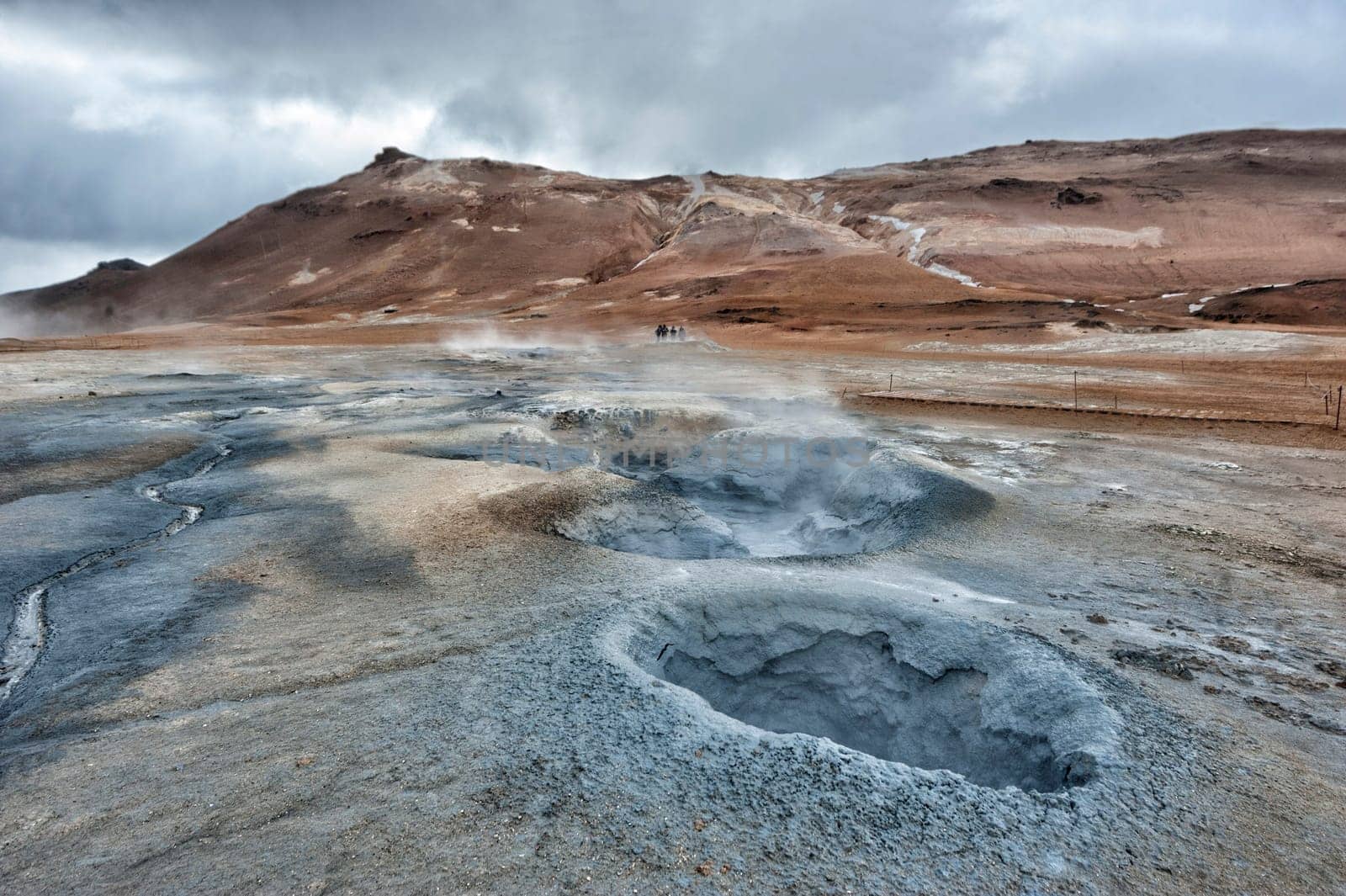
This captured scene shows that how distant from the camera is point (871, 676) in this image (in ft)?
12.3

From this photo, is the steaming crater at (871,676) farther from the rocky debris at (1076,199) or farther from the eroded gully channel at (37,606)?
the rocky debris at (1076,199)

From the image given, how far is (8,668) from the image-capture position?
3242 millimetres

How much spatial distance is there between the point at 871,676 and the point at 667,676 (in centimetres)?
111

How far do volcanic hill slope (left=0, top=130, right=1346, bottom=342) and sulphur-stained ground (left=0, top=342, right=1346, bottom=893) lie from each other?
24.4m

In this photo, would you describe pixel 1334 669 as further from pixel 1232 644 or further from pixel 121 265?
pixel 121 265

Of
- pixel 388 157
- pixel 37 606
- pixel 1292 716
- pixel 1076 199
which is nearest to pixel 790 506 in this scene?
pixel 1292 716

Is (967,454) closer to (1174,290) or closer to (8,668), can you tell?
(8,668)

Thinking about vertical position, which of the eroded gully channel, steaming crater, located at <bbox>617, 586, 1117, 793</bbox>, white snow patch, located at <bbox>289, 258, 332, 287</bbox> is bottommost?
steaming crater, located at <bbox>617, 586, 1117, 793</bbox>

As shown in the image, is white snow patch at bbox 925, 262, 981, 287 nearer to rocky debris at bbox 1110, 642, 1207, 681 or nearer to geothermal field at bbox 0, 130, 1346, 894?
geothermal field at bbox 0, 130, 1346, 894

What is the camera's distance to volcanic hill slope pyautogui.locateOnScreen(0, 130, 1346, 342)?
3762cm

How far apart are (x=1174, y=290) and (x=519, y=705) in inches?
1891

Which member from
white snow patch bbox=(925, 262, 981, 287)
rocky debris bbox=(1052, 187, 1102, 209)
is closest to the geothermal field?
white snow patch bbox=(925, 262, 981, 287)

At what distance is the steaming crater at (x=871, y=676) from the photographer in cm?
312

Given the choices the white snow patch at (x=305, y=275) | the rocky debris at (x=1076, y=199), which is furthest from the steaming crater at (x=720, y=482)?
the white snow patch at (x=305, y=275)
